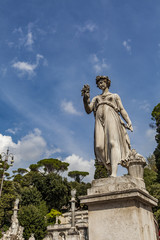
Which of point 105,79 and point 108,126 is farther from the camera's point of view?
point 105,79

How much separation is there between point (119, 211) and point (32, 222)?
1249 inches

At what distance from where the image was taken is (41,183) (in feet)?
136

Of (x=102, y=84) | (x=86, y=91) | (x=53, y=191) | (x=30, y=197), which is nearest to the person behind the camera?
(x=86, y=91)

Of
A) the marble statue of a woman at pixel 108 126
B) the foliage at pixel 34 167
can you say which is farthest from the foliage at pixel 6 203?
the marble statue of a woman at pixel 108 126

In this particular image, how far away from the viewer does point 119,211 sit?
4.13 metres

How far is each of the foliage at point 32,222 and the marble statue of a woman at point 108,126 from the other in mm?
30644

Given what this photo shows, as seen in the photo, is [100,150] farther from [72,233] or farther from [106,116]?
[72,233]

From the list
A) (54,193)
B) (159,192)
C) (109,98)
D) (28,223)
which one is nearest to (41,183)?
(54,193)

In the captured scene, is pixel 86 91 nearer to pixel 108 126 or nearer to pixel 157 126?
pixel 108 126

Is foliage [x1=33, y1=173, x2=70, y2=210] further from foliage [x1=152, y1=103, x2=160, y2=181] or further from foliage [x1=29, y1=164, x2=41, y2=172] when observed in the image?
foliage [x1=152, y1=103, x2=160, y2=181]

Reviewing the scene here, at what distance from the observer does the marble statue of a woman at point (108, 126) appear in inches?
195

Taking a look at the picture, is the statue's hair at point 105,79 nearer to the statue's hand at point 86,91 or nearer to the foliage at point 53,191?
the statue's hand at point 86,91

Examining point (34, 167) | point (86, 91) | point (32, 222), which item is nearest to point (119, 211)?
point (86, 91)

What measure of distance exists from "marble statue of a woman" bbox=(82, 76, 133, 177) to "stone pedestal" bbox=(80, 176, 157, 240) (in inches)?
17.5
